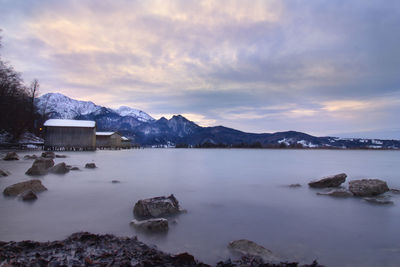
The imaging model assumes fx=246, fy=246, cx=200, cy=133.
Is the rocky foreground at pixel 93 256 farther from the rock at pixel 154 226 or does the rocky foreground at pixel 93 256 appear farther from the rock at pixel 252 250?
the rock at pixel 154 226

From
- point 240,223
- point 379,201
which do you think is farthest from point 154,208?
point 379,201

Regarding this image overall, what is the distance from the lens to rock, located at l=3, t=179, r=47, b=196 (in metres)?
8.25

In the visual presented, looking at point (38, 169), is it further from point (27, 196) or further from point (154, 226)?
point (154, 226)

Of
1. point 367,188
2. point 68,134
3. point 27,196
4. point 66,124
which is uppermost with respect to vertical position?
point 66,124

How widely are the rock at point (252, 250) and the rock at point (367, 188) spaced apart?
294 inches

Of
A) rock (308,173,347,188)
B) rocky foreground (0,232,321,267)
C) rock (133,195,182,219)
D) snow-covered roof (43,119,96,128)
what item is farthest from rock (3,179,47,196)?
snow-covered roof (43,119,96,128)

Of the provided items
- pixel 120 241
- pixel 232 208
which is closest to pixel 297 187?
pixel 232 208

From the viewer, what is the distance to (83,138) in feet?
165

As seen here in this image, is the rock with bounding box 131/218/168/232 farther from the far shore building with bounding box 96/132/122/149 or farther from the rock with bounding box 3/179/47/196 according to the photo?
the far shore building with bounding box 96/132/122/149

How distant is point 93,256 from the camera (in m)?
3.62

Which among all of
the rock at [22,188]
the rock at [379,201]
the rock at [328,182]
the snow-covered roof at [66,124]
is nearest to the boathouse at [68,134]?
the snow-covered roof at [66,124]

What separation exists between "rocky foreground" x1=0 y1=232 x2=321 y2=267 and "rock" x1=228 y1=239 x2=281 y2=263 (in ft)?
0.56

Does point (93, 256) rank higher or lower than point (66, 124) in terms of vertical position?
lower

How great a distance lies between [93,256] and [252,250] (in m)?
2.59
